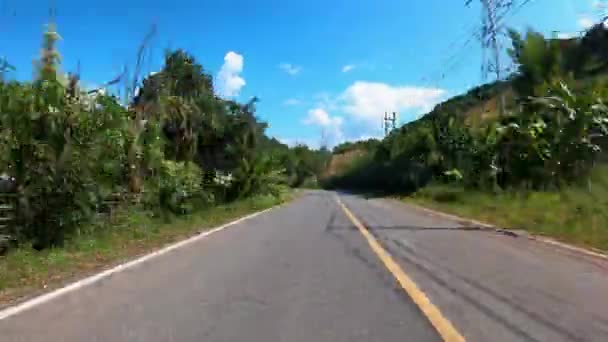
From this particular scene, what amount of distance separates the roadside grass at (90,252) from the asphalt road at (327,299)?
0.80 m

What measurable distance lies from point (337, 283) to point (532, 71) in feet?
75.6

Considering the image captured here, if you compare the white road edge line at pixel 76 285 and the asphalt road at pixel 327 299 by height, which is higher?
the white road edge line at pixel 76 285

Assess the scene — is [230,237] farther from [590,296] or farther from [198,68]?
[198,68]

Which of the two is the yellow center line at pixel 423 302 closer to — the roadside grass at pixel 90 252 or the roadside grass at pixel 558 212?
the roadside grass at pixel 90 252

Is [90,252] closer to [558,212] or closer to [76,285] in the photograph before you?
[76,285]

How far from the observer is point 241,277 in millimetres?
9992

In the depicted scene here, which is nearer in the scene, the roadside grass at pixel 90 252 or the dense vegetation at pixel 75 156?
the roadside grass at pixel 90 252

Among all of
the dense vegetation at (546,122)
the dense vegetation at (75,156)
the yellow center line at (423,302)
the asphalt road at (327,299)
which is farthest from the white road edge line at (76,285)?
the dense vegetation at (546,122)

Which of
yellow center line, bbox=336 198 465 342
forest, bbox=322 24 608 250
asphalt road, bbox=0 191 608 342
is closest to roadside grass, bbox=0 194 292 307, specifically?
asphalt road, bbox=0 191 608 342

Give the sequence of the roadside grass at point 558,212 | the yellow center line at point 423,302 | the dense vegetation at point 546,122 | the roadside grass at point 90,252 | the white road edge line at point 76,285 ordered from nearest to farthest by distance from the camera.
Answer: the yellow center line at point 423,302 → the white road edge line at point 76,285 → the roadside grass at point 90,252 → the roadside grass at point 558,212 → the dense vegetation at point 546,122

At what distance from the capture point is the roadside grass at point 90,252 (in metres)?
9.52

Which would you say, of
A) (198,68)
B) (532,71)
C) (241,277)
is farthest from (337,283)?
(198,68)

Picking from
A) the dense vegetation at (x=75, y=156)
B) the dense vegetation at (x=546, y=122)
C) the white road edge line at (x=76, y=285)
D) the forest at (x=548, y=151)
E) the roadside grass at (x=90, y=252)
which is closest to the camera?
the white road edge line at (x=76, y=285)

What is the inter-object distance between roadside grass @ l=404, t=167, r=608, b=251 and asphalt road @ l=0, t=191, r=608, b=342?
3.65 m
